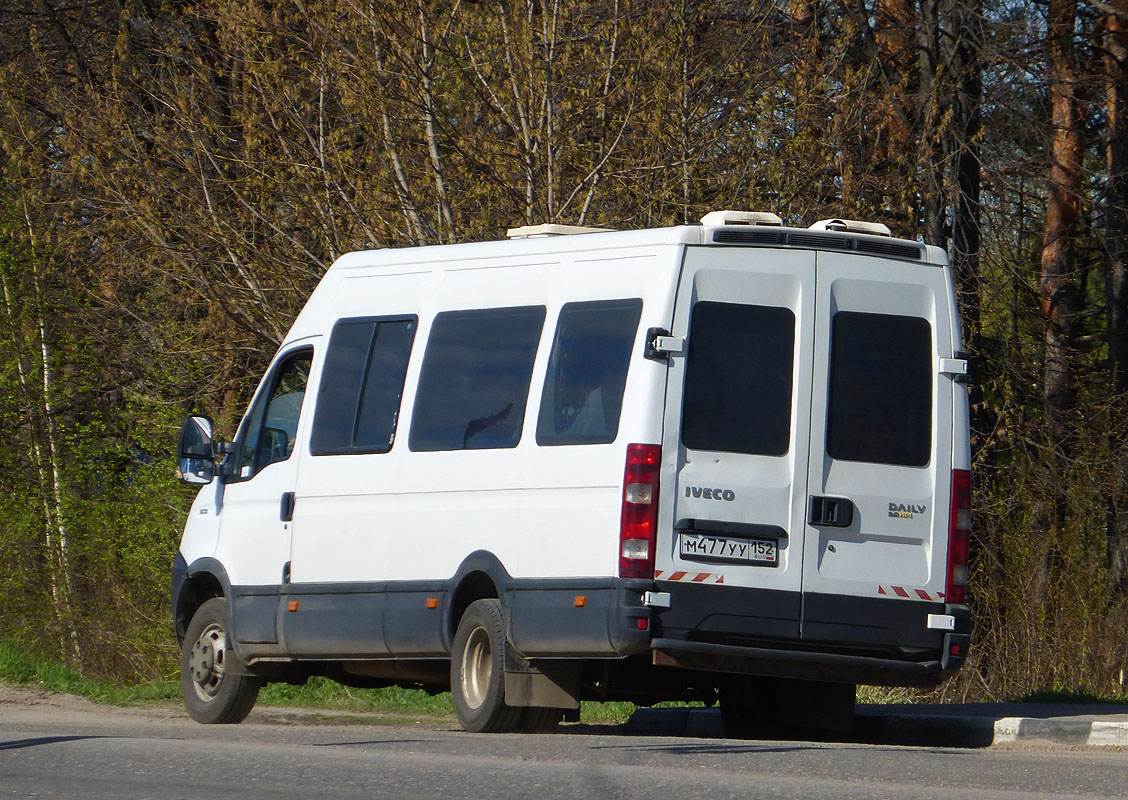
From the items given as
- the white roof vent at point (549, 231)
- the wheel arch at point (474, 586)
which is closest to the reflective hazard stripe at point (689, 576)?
the wheel arch at point (474, 586)

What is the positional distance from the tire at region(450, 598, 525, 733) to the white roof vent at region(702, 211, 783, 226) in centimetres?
226

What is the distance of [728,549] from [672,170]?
6468mm

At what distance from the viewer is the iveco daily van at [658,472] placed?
8461 mm

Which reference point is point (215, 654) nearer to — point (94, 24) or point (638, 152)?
point (638, 152)

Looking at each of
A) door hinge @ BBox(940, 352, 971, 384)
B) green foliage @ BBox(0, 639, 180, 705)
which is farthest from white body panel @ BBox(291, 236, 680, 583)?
green foliage @ BBox(0, 639, 180, 705)

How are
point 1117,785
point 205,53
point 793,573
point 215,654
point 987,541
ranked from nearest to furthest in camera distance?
point 1117,785, point 793,573, point 215,654, point 987,541, point 205,53

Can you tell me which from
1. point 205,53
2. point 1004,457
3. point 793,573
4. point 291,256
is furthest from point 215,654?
point 205,53

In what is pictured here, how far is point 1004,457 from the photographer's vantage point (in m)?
15.6

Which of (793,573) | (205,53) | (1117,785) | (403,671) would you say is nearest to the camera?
(1117,785)

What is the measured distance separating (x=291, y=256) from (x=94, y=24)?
803cm

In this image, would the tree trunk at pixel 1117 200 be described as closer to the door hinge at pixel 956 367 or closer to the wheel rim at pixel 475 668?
the door hinge at pixel 956 367

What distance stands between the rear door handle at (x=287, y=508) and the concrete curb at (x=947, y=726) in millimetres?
2979

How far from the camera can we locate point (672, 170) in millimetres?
14438

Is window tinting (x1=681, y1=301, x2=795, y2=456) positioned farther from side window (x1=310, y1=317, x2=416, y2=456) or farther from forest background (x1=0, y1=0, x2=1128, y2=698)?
forest background (x1=0, y1=0, x2=1128, y2=698)
